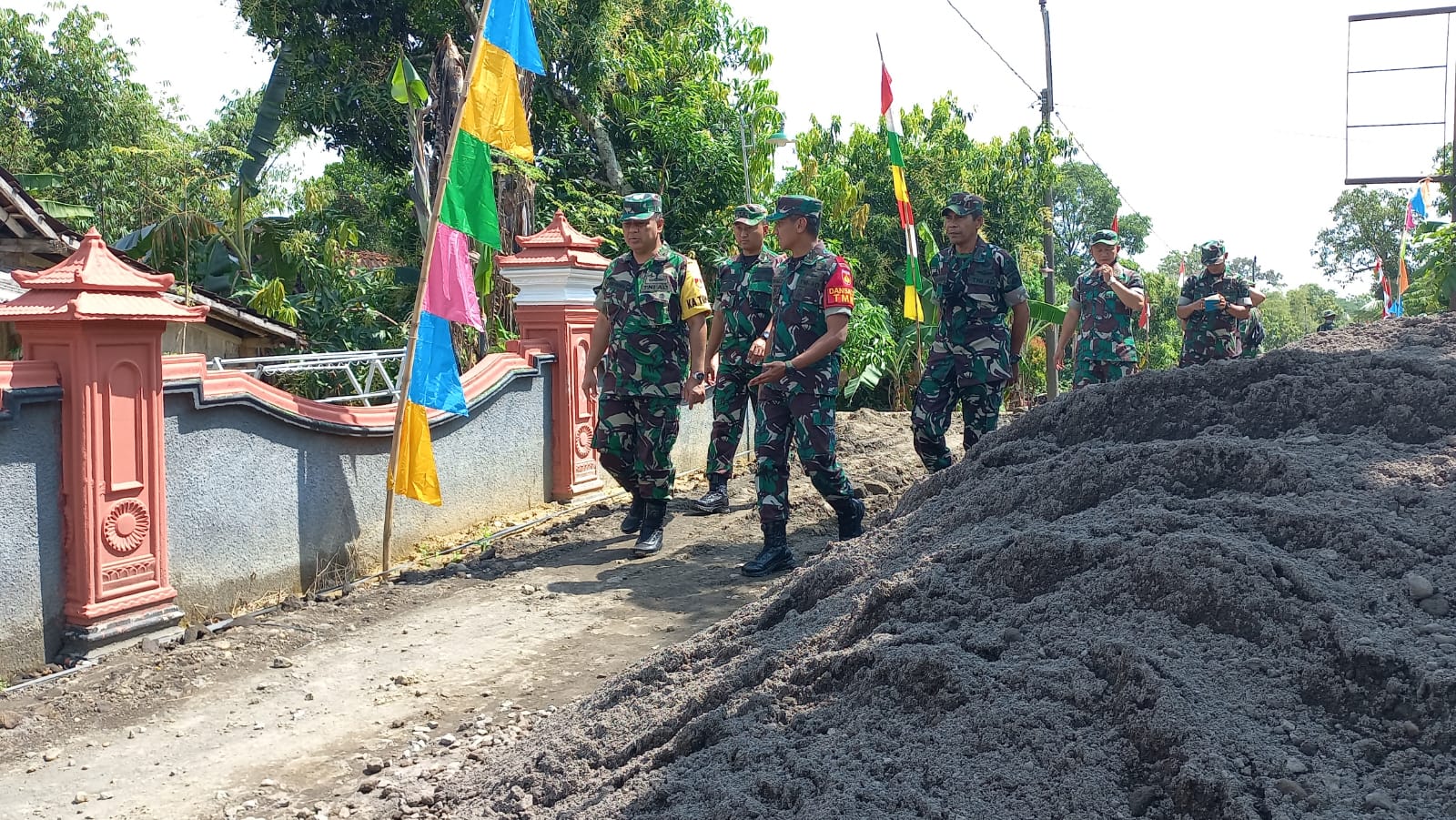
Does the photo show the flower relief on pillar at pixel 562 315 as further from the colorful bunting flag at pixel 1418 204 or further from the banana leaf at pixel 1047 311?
the colorful bunting flag at pixel 1418 204

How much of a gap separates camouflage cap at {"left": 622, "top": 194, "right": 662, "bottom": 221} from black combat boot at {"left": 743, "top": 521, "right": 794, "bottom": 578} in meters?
1.81

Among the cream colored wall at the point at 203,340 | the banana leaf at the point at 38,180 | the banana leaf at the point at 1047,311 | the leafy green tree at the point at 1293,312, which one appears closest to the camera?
the cream colored wall at the point at 203,340

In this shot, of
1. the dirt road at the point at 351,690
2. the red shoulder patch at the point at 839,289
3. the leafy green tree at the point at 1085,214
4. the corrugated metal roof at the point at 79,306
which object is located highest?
the leafy green tree at the point at 1085,214

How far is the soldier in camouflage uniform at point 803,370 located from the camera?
17.4ft

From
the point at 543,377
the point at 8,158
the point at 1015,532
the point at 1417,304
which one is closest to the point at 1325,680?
the point at 1015,532

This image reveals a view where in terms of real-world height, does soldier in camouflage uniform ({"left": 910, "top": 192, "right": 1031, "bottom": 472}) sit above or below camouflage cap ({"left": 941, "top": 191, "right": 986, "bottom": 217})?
below

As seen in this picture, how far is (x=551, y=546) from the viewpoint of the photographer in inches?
263

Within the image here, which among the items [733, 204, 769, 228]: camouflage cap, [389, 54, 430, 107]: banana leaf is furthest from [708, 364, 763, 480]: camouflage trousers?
[389, 54, 430, 107]: banana leaf

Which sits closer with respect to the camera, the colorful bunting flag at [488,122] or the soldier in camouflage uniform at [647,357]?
the colorful bunting flag at [488,122]

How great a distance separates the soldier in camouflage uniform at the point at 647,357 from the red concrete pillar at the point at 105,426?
7.69 ft

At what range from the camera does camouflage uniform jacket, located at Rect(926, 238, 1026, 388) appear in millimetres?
6344

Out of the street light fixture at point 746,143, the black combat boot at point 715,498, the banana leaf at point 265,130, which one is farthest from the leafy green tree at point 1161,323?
the black combat boot at point 715,498

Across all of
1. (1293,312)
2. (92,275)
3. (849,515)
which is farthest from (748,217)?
(1293,312)

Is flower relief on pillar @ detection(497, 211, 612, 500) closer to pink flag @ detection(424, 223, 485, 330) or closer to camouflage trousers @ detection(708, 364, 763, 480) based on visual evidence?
camouflage trousers @ detection(708, 364, 763, 480)
